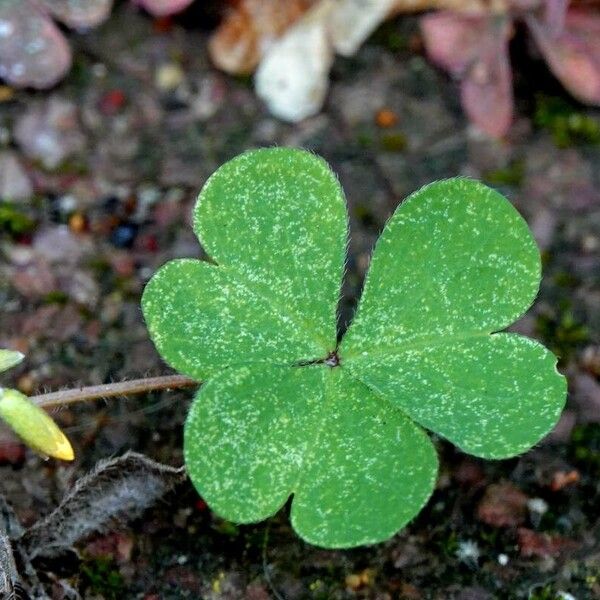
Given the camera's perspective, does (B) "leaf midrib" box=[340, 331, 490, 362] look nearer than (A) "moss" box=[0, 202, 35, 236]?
Yes

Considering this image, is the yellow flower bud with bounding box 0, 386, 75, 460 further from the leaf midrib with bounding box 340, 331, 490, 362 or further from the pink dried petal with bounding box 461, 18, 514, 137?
the pink dried petal with bounding box 461, 18, 514, 137

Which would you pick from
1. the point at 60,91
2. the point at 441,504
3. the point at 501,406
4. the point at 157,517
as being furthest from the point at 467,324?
the point at 60,91

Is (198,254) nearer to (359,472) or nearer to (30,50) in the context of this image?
(30,50)

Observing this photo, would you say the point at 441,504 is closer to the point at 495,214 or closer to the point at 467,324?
the point at 467,324

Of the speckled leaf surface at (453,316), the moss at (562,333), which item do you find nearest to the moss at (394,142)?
the moss at (562,333)

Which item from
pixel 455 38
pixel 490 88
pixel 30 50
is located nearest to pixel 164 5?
pixel 30 50

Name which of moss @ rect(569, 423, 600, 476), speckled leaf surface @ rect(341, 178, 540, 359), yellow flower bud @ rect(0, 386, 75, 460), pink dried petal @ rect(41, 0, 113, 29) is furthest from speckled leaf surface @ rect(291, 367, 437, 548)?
pink dried petal @ rect(41, 0, 113, 29)

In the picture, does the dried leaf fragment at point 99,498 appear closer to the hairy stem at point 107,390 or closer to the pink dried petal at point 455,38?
the hairy stem at point 107,390
